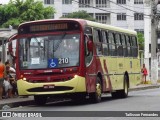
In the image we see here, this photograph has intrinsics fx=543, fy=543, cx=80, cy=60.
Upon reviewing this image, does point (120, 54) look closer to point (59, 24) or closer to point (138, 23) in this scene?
point (59, 24)

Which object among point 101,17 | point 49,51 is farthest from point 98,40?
point 101,17

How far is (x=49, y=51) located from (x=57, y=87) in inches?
54.9

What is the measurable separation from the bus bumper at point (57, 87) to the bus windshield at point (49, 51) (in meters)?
0.63

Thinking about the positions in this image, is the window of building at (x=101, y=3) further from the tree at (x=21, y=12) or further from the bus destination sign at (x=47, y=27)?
the bus destination sign at (x=47, y=27)

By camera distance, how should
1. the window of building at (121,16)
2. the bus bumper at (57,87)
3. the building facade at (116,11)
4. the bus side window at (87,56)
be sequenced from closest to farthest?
1. the bus bumper at (57,87)
2. the bus side window at (87,56)
3. the building facade at (116,11)
4. the window of building at (121,16)

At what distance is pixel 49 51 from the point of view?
20203 mm

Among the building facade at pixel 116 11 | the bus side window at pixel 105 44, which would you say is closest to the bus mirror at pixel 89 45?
the bus side window at pixel 105 44

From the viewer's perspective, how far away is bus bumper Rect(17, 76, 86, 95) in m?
19.8

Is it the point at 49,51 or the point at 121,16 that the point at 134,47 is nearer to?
the point at 49,51

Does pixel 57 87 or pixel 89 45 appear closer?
pixel 57 87

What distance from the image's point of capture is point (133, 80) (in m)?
28.0

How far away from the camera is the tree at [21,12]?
5856 centimetres

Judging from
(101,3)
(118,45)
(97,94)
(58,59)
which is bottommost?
(97,94)

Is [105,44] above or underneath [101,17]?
above
